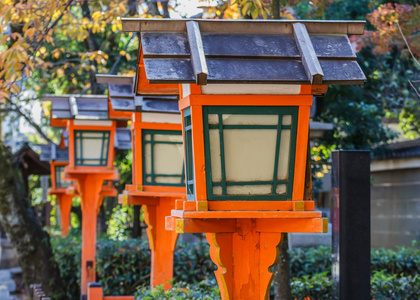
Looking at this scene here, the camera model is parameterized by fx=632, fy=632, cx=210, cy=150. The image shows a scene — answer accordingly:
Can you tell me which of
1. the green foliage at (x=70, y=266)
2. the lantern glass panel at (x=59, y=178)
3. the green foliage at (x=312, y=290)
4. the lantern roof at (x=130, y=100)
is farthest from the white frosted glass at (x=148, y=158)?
the lantern glass panel at (x=59, y=178)

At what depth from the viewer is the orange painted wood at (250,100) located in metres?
4.12

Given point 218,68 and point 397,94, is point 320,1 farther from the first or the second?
point 218,68

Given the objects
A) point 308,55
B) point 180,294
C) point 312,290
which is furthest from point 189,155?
point 312,290

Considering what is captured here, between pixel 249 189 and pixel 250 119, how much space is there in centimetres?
47

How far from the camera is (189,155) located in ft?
14.8

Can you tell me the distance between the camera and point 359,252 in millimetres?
5195

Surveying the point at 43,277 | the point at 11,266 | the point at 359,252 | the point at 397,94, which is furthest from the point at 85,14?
the point at 359,252

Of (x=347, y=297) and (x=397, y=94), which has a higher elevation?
(x=397, y=94)

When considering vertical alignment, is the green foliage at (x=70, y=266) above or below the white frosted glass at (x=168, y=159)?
below

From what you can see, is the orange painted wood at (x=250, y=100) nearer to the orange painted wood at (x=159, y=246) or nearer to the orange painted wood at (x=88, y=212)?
the orange painted wood at (x=159, y=246)

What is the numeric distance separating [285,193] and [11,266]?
1751 cm

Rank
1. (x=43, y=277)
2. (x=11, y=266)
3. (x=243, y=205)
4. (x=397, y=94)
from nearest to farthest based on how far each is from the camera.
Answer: (x=243, y=205)
(x=43, y=277)
(x=397, y=94)
(x=11, y=266)

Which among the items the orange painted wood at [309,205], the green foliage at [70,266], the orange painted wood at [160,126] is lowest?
the green foliage at [70,266]

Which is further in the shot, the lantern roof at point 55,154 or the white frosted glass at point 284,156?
the lantern roof at point 55,154
